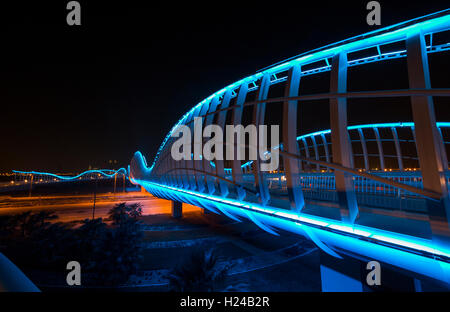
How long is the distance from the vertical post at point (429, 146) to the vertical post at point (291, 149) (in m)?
2.27

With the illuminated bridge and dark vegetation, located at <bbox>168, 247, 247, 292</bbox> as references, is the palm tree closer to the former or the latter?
dark vegetation, located at <bbox>168, 247, 247, 292</bbox>

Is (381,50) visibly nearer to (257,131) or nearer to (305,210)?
(257,131)

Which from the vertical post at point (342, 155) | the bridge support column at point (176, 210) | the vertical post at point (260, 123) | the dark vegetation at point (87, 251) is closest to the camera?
the vertical post at point (342, 155)

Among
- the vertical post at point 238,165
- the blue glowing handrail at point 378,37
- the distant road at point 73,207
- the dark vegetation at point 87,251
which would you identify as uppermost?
the blue glowing handrail at point 378,37

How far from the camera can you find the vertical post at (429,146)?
11.4 ft

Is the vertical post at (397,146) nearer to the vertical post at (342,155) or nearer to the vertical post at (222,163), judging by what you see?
the vertical post at (222,163)

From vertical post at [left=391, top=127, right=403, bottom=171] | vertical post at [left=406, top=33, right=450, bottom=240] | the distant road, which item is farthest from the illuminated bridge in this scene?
the distant road

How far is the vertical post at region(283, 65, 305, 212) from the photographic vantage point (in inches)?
214

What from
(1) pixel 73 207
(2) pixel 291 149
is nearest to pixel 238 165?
(2) pixel 291 149

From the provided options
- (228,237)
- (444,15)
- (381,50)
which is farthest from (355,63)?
(228,237)

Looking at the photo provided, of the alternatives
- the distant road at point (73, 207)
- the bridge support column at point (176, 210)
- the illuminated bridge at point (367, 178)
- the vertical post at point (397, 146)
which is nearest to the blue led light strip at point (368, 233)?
the illuminated bridge at point (367, 178)

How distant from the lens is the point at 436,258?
340 centimetres

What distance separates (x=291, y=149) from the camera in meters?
5.41

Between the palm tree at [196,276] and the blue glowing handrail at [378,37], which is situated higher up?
the blue glowing handrail at [378,37]
